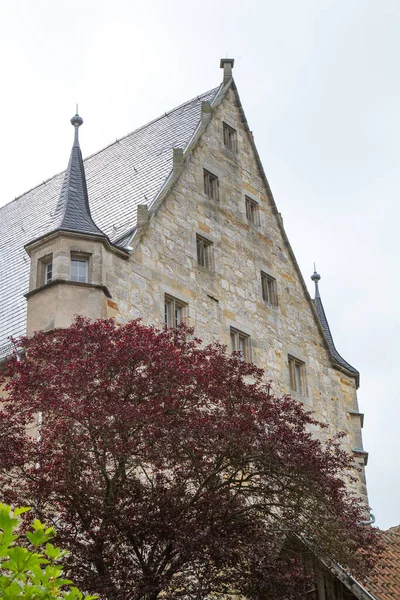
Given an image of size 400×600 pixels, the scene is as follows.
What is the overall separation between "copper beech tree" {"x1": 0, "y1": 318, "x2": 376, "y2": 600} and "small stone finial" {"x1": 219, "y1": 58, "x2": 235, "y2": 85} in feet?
46.0

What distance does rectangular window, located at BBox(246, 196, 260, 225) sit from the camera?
26.9m

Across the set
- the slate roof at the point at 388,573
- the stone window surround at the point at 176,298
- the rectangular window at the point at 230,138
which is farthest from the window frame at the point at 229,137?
the slate roof at the point at 388,573

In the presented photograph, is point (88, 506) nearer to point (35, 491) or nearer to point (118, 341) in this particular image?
point (35, 491)

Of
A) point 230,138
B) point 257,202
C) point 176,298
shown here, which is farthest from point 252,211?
point 176,298

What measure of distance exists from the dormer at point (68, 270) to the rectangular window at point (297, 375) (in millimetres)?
6416

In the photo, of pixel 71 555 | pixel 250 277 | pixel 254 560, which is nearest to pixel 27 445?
pixel 71 555

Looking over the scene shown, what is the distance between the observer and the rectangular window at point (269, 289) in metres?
26.1

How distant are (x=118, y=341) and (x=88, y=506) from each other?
8.62 ft

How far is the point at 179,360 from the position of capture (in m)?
15.8

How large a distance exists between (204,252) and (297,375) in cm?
411

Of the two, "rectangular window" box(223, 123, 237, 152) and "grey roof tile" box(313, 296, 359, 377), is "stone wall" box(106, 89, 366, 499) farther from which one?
"grey roof tile" box(313, 296, 359, 377)

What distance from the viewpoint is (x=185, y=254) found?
23547 mm

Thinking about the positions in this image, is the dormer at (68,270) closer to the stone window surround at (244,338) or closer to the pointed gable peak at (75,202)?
the pointed gable peak at (75,202)

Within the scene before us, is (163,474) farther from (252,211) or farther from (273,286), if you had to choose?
(252,211)
